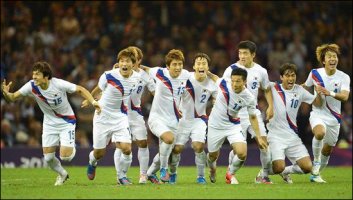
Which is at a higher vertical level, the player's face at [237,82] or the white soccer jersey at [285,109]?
the player's face at [237,82]

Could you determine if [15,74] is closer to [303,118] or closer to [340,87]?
[303,118]

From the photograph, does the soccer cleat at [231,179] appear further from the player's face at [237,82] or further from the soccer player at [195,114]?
the player's face at [237,82]

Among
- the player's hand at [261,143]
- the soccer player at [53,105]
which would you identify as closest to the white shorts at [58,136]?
the soccer player at [53,105]

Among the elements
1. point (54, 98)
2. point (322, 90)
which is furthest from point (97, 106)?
point (322, 90)

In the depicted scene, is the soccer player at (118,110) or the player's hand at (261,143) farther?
the soccer player at (118,110)

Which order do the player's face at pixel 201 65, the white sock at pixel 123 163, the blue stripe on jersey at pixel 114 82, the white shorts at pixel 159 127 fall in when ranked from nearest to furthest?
the white sock at pixel 123 163, the blue stripe on jersey at pixel 114 82, the white shorts at pixel 159 127, the player's face at pixel 201 65

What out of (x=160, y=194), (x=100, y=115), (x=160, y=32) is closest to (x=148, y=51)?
(x=160, y=32)

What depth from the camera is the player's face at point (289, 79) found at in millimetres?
16672

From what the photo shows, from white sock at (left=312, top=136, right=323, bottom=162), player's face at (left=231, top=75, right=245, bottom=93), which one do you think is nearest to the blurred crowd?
white sock at (left=312, top=136, right=323, bottom=162)

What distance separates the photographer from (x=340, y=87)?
1723 cm

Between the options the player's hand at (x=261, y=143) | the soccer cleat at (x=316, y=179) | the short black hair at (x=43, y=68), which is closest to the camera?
the player's hand at (x=261, y=143)

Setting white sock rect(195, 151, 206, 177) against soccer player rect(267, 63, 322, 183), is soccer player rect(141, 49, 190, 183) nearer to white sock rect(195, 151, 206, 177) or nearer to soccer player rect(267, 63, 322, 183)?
white sock rect(195, 151, 206, 177)

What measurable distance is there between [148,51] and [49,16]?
129 inches

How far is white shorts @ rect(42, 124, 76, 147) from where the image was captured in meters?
16.4
